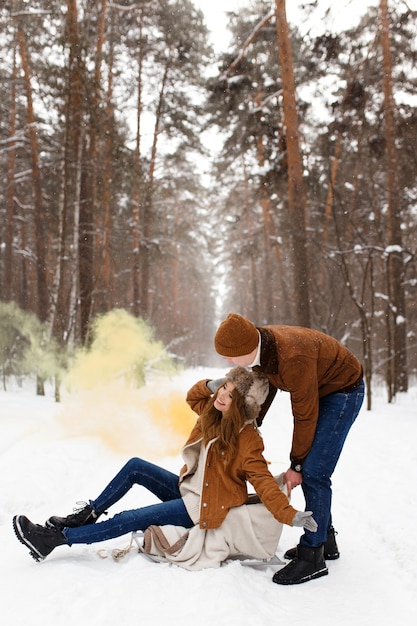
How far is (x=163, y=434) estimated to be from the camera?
707 cm

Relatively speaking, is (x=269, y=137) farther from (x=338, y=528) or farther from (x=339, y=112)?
(x=338, y=528)

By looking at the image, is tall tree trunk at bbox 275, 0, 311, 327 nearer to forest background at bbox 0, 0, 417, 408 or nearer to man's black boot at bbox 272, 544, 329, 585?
forest background at bbox 0, 0, 417, 408

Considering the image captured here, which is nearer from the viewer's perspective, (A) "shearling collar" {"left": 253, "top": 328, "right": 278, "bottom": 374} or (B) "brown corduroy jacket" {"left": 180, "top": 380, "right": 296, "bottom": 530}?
(A) "shearling collar" {"left": 253, "top": 328, "right": 278, "bottom": 374}

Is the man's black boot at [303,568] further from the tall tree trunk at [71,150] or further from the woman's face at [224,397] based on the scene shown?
the tall tree trunk at [71,150]

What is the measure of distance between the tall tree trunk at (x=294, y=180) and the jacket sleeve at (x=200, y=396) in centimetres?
768

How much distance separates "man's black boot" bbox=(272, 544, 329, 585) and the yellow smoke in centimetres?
347

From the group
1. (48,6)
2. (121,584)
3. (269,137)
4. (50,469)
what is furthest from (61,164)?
(121,584)

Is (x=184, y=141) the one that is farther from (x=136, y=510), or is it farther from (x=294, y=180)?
(x=136, y=510)

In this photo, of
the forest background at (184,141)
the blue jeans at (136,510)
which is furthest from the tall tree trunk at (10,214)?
the blue jeans at (136,510)

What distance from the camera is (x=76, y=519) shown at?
332cm

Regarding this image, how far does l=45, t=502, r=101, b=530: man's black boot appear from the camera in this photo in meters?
3.24

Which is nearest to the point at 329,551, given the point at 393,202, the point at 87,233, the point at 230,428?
the point at 230,428

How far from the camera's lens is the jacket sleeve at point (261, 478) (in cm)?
301

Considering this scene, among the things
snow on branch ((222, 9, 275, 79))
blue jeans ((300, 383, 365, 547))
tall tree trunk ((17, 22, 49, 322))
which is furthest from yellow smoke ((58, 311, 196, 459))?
snow on branch ((222, 9, 275, 79))
